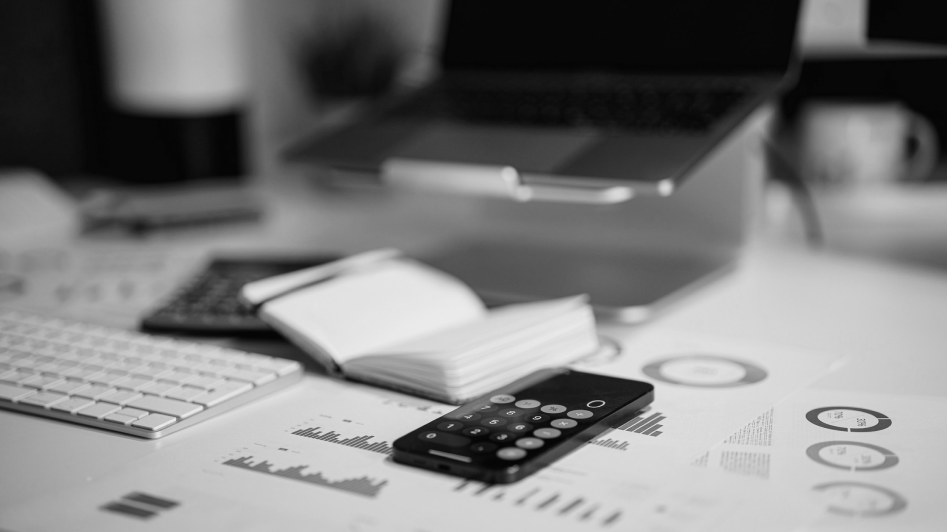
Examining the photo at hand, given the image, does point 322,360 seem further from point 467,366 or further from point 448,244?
point 448,244

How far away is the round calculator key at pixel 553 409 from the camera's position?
56cm

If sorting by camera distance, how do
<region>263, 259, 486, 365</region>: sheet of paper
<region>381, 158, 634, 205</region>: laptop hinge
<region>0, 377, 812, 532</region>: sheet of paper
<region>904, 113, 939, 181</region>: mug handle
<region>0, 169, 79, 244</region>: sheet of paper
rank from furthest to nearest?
<region>904, 113, 939, 181</region>: mug handle → <region>0, 169, 79, 244</region>: sheet of paper → <region>381, 158, 634, 205</region>: laptop hinge → <region>263, 259, 486, 365</region>: sheet of paper → <region>0, 377, 812, 532</region>: sheet of paper

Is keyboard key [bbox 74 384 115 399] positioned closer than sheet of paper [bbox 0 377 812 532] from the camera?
No

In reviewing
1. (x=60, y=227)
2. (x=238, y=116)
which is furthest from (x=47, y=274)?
(x=238, y=116)

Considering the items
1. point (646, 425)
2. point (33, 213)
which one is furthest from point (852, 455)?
point (33, 213)

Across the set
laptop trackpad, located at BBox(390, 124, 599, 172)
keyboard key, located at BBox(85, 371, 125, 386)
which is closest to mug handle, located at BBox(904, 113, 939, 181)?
laptop trackpad, located at BBox(390, 124, 599, 172)

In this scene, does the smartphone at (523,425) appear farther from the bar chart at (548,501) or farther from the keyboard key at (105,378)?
the keyboard key at (105,378)

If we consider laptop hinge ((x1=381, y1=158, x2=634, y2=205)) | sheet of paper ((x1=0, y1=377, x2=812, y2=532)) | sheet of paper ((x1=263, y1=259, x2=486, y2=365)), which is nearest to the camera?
sheet of paper ((x1=0, y1=377, x2=812, y2=532))

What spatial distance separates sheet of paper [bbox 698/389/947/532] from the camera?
1.50ft

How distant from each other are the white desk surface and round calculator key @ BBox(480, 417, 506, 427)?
16cm

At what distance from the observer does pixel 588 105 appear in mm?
961

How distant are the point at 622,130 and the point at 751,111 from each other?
4.6 inches

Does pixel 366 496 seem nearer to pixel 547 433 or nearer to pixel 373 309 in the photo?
pixel 547 433

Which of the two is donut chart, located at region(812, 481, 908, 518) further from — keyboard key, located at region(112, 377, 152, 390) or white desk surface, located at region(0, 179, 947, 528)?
keyboard key, located at region(112, 377, 152, 390)
